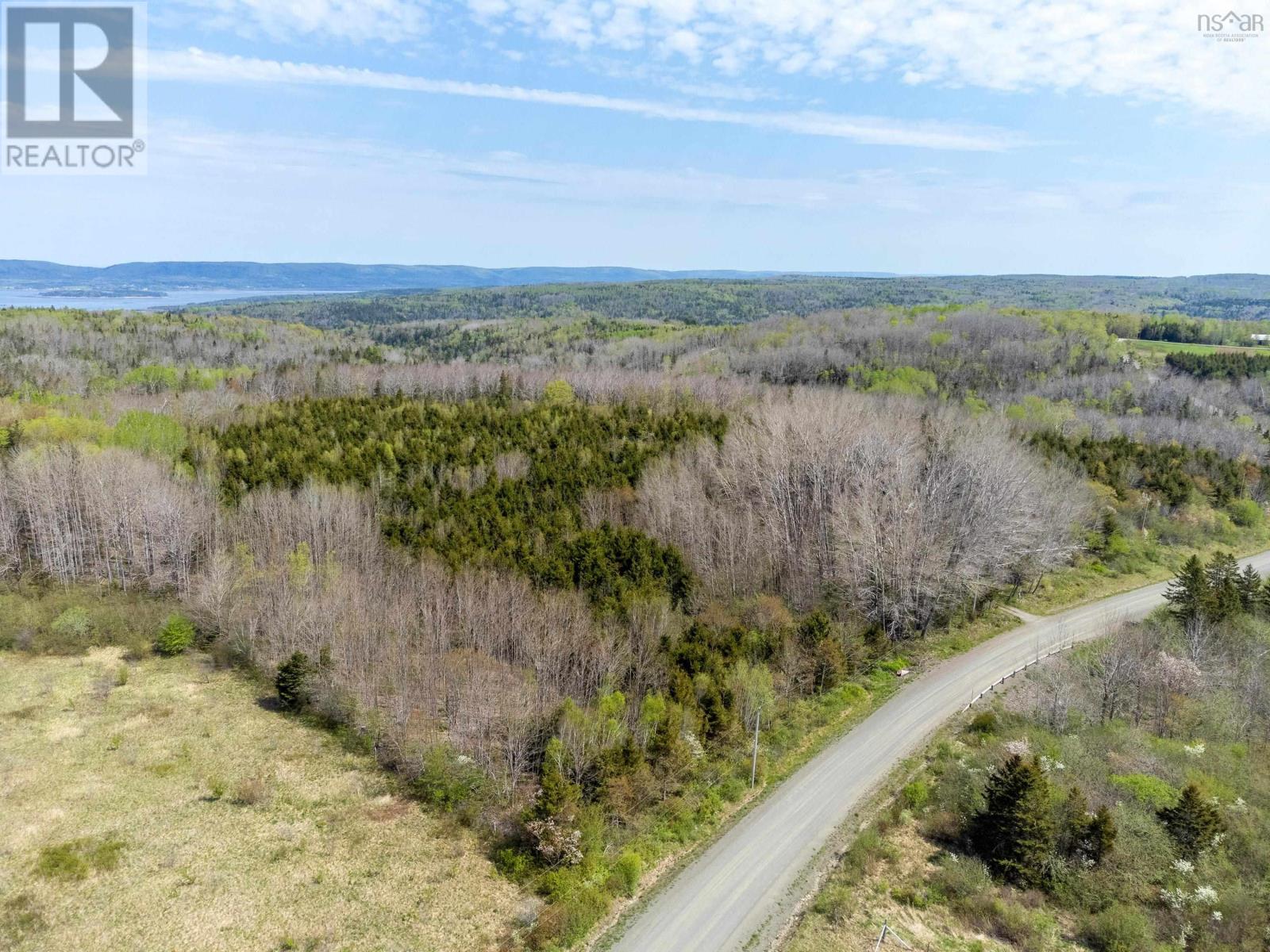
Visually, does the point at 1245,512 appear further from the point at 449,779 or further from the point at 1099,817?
the point at 449,779

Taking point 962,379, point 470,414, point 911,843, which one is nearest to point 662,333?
point 962,379

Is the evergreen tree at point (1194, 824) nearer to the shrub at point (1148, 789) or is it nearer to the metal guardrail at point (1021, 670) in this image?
the shrub at point (1148, 789)

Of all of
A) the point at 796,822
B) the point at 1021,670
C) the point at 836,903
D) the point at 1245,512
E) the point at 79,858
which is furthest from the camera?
→ the point at 1245,512

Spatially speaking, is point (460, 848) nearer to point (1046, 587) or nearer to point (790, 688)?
point (790, 688)

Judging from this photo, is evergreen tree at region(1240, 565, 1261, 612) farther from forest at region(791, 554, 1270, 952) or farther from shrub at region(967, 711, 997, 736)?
shrub at region(967, 711, 997, 736)

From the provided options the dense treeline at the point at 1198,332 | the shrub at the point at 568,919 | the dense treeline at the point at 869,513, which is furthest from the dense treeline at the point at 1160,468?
the dense treeline at the point at 1198,332

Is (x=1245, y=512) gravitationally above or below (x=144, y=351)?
below

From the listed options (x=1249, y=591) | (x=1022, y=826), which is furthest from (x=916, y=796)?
(x=1249, y=591)

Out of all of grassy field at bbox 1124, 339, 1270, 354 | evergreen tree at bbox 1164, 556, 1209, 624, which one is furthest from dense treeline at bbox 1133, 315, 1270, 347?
evergreen tree at bbox 1164, 556, 1209, 624
